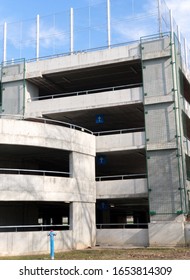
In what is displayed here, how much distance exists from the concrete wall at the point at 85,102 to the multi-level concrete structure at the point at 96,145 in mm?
83

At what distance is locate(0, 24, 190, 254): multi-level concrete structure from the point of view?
1006 inches

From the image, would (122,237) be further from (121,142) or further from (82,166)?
(121,142)

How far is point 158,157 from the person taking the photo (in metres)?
29.4

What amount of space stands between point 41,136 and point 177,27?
19.0 meters

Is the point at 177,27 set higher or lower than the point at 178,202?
higher

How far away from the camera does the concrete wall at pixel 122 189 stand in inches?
1156

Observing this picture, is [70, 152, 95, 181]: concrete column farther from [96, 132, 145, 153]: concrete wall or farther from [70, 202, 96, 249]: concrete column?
[70, 202, 96, 249]: concrete column

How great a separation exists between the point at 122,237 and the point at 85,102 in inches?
449

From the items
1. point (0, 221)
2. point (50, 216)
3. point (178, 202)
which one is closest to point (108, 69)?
point (178, 202)

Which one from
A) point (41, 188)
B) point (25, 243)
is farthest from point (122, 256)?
point (41, 188)

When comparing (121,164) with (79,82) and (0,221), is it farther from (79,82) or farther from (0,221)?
(0,221)

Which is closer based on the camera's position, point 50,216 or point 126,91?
point 126,91

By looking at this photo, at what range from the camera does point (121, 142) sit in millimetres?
30891

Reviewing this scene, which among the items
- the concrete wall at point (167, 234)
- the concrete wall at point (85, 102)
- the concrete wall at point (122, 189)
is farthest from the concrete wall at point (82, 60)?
the concrete wall at point (167, 234)
